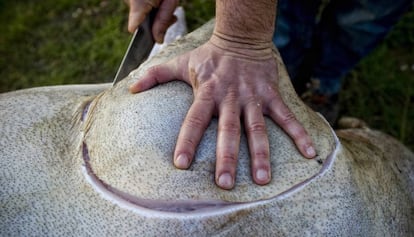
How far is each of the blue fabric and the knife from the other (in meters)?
1.08

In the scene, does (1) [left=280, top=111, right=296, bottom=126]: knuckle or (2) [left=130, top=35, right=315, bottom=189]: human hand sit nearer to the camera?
(2) [left=130, top=35, right=315, bottom=189]: human hand

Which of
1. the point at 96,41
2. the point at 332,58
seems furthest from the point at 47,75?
the point at 332,58

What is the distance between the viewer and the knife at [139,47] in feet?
8.83

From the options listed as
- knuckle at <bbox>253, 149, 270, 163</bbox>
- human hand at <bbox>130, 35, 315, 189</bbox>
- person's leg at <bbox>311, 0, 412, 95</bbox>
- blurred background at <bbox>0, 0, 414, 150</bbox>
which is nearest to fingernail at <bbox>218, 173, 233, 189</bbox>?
human hand at <bbox>130, 35, 315, 189</bbox>

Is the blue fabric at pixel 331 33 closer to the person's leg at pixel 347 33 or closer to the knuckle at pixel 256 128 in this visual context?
the person's leg at pixel 347 33

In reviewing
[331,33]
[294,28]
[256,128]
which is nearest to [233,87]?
[256,128]

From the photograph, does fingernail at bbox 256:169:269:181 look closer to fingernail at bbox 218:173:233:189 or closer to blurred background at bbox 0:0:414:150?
fingernail at bbox 218:173:233:189

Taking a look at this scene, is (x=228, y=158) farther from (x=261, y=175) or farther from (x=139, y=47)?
(x=139, y=47)

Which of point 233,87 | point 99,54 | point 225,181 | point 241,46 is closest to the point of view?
point 225,181

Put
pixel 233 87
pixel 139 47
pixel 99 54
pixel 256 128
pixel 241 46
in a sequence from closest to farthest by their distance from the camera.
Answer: pixel 256 128, pixel 233 87, pixel 241 46, pixel 139 47, pixel 99 54

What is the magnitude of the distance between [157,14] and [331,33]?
1399mm

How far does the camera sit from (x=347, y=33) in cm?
357

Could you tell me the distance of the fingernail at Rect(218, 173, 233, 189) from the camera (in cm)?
187

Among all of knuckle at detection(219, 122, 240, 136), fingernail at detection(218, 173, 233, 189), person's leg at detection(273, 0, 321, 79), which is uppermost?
knuckle at detection(219, 122, 240, 136)
